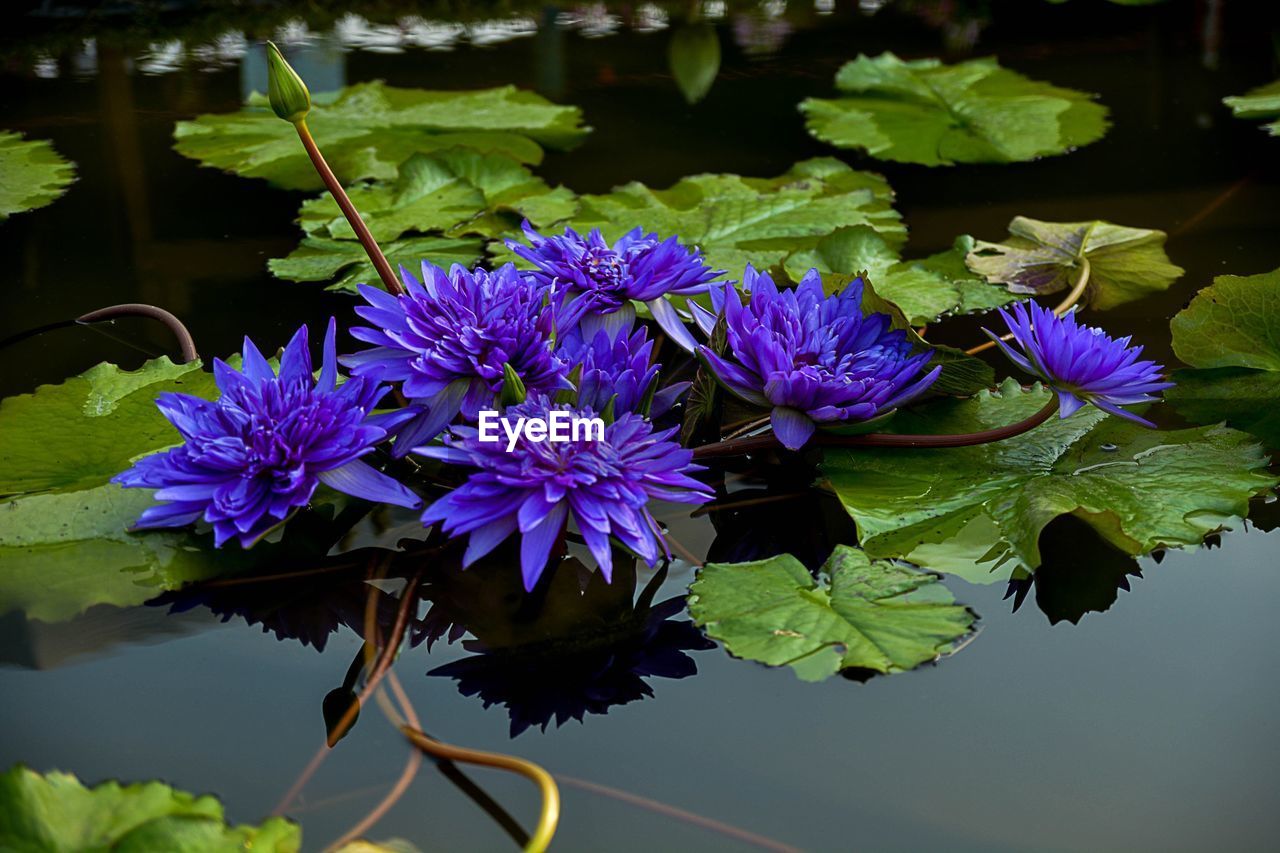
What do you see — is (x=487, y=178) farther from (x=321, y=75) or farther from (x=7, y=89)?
(x=7, y=89)

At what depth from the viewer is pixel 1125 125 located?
7.24 feet

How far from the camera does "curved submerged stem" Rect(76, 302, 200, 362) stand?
1291mm

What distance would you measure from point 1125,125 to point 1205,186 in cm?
34

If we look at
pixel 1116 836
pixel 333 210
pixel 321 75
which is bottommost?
pixel 1116 836

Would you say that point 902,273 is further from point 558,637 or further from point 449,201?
point 558,637

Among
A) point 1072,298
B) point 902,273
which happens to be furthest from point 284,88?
point 1072,298

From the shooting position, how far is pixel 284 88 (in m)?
1.13

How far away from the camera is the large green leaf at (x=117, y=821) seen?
726mm

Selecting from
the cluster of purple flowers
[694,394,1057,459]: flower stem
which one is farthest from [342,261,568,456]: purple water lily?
[694,394,1057,459]: flower stem

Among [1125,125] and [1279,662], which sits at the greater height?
[1125,125]

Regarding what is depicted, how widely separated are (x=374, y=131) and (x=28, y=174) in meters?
0.57

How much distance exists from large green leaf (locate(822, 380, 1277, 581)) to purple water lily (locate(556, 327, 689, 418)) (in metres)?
0.21

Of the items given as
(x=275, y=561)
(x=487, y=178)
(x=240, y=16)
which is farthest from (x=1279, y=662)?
(x=240, y=16)

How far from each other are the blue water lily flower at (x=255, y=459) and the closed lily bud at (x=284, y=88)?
0.28 m
